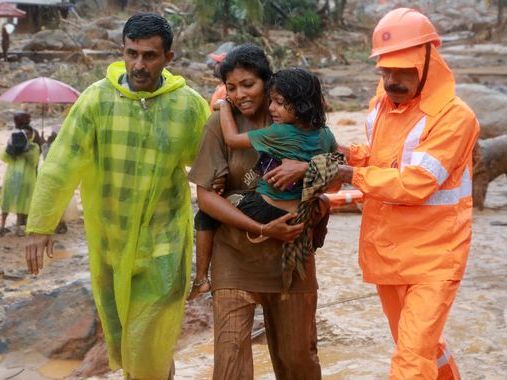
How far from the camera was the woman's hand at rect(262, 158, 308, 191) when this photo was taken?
11.5 feet

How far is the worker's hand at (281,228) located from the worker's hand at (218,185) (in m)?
0.25

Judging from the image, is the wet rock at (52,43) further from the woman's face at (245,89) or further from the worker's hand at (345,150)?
the woman's face at (245,89)

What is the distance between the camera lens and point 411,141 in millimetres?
3656

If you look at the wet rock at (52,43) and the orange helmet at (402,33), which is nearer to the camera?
the orange helmet at (402,33)

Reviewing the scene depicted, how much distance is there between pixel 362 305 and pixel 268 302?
2393 millimetres

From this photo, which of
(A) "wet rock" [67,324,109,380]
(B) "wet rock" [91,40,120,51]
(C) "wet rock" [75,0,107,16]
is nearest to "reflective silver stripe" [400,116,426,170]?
(A) "wet rock" [67,324,109,380]

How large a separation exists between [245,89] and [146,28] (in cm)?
54

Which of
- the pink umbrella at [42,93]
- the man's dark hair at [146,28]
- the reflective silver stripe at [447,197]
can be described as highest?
the man's dark hair at [146,28]

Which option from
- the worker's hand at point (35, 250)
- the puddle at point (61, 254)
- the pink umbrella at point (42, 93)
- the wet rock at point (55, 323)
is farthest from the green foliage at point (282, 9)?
the worker's hand at point (35, 250)

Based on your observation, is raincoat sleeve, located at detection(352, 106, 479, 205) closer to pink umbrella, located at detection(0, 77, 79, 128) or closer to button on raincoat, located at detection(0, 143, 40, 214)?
button on raincoat, located at detection(0, 143, 40, 214)

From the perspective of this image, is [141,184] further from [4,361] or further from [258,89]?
[4,361]

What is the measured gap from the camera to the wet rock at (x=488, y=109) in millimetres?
12773

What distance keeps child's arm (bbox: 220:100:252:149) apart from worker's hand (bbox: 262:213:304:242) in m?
0.30

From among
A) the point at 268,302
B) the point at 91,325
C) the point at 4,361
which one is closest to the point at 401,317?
the point at 268,302
